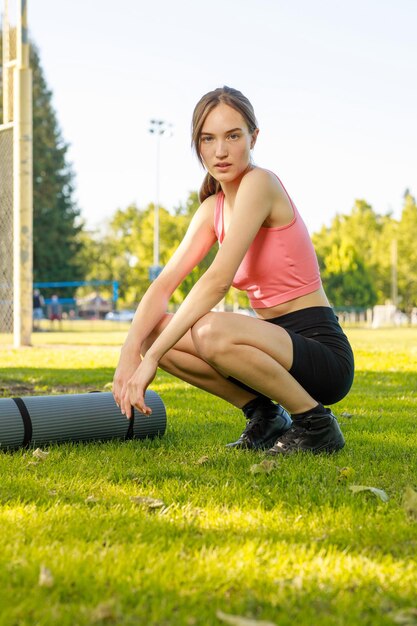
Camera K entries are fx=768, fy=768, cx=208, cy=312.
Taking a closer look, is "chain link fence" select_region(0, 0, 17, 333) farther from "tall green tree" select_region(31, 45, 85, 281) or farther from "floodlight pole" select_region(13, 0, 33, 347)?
"tall green tree" select_region(31, 45, 85, 281)

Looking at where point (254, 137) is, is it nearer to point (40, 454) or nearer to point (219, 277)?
point (219, 277)

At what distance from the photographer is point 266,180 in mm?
3621

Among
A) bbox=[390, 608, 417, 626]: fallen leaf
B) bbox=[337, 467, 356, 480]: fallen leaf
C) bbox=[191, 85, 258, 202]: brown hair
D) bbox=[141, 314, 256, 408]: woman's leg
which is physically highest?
bbox=[191, 85, 258, 202]: brown hair

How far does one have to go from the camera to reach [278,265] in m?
3.77

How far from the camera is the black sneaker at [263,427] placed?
3982mm

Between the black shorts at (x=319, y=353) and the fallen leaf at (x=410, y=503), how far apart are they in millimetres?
1043

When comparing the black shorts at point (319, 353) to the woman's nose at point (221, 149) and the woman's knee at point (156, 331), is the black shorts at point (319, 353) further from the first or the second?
the woman's nose at point (221, 149)

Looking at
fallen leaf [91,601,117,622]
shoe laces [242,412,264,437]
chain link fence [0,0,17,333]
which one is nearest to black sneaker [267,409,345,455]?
shoe laces [242,412,264,437]

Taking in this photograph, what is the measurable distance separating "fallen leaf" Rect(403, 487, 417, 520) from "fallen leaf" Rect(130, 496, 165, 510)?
0.87 meters

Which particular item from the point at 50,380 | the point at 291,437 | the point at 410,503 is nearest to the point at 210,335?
the point at 291,437

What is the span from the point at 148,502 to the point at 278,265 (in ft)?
4.73

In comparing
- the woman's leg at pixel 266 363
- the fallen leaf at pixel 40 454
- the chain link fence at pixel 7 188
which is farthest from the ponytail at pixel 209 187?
the chain link fence at pixel 7 188

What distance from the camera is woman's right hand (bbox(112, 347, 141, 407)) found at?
351 centimetres

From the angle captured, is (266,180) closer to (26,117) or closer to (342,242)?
(26,117)
